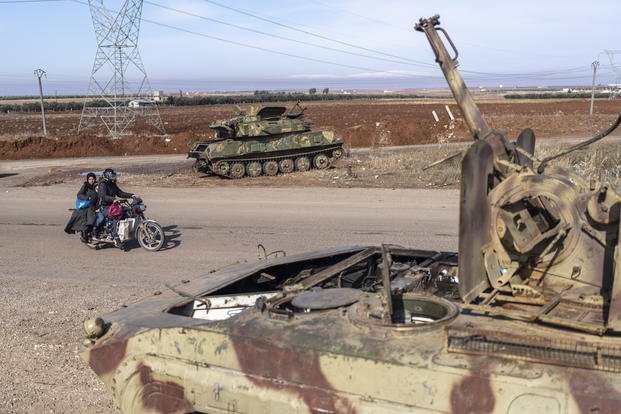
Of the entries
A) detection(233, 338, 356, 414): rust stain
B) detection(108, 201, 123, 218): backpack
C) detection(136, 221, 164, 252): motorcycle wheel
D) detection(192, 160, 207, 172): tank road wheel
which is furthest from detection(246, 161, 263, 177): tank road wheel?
detection(233, 338, 356, 414): rust stain

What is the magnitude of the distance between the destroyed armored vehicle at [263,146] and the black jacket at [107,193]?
32.5ft

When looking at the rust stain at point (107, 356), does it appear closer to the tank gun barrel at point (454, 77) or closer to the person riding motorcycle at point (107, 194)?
the tank gun barrel at point (454, 77)

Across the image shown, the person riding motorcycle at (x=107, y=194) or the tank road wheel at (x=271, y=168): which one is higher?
the person riding motorcycle at (x=107, y=194)

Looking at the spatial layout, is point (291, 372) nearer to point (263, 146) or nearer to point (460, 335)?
point (460, 335)

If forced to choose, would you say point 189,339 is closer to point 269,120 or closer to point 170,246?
point 170,246

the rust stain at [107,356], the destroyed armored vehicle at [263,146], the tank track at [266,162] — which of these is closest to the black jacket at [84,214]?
the rust stain at [107,356]

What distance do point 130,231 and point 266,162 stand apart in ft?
37.4

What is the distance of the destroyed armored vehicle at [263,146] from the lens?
22594 millimetres

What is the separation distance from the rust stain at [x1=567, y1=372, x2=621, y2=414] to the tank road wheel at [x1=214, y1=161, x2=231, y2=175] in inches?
778

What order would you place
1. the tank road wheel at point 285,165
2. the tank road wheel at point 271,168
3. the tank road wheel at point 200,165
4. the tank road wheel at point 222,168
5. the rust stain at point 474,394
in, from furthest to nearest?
the tank road wheel at point 285,165
the tank road wheel at point 200,165
the tank road wheel at point 271,168
the tank road wheel at point 222,168
the rust stain at point 474,394

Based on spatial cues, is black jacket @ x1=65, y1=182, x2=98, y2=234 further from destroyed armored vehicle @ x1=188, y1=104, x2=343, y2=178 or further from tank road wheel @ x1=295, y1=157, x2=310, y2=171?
tank road wheel @ x1=295, y1=157, x2=310, y2=171

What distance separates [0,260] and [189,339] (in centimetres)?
862

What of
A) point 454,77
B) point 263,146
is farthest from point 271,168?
point 454,77

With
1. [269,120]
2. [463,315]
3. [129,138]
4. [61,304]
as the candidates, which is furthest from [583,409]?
[129,138]
